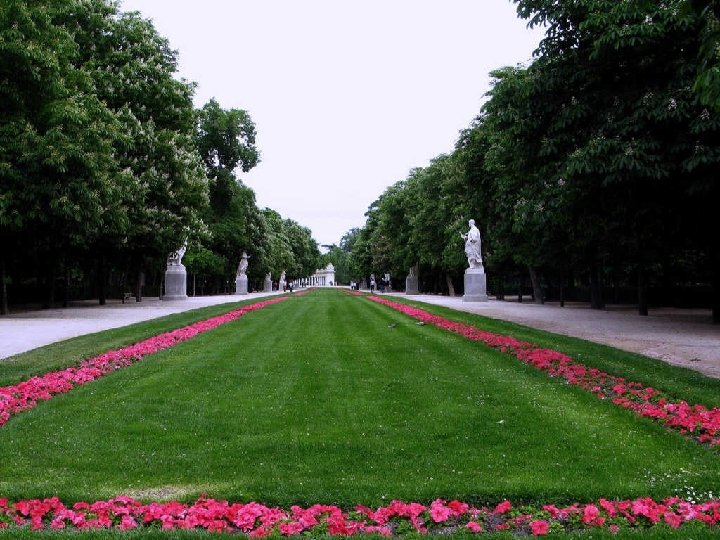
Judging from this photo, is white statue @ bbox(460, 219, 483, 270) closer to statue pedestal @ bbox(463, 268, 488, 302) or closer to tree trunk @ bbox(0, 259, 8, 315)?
statue pedestal @ bbox(463, 268, 488, 302)

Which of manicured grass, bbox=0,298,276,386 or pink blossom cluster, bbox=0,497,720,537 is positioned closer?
pink blossom cluster, bbox=0,497,720,537

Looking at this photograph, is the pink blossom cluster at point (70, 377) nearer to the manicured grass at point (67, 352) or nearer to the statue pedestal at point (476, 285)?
the manicured grass at point (67, 352)

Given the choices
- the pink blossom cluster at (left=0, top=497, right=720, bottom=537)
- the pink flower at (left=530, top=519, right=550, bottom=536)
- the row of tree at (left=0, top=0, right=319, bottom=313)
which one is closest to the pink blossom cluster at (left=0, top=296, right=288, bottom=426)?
the pink blossom cluster at (left=0, top=497, right=720, bottom=537)

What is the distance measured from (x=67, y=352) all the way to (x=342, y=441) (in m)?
8.95

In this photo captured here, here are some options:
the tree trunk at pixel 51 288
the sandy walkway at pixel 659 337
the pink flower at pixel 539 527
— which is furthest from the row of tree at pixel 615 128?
the tree trunk at pixel 51 288

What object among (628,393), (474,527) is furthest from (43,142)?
(474,527)

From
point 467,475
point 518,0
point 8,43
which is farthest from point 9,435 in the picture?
point 8,43

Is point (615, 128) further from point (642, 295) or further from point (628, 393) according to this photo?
point (642, 295)

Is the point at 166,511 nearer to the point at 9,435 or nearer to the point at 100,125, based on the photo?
the point at 9,435

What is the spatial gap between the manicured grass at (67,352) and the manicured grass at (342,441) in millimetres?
1340

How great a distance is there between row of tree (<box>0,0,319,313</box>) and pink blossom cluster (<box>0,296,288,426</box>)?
9.53 m

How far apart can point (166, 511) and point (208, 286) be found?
79.1 metres

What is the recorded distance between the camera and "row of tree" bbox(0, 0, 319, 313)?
72.8ft

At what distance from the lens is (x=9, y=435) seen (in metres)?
6.84
